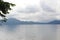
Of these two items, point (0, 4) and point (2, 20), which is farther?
point (2, 20)

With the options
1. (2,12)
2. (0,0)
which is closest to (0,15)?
(2,12)

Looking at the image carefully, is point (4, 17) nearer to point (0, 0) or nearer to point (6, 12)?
point (6, 12)

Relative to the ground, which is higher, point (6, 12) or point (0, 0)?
point (0, 0)

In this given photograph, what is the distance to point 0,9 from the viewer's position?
9.38m

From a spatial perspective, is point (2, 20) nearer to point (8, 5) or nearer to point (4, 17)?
point (4, 17)

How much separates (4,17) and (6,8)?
585 millimetres

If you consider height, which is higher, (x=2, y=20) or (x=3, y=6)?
(x=3, y=6)

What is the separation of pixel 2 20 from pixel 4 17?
0.23 m

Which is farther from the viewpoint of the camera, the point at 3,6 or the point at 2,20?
the point at 2,20

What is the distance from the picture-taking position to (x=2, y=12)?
31.4 feet

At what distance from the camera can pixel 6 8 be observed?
9461 mm

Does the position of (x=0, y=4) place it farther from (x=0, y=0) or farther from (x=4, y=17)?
(x=4, y=17)

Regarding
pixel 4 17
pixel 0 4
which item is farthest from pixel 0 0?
pixel 4 17

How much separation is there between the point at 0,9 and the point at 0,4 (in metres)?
0.36
